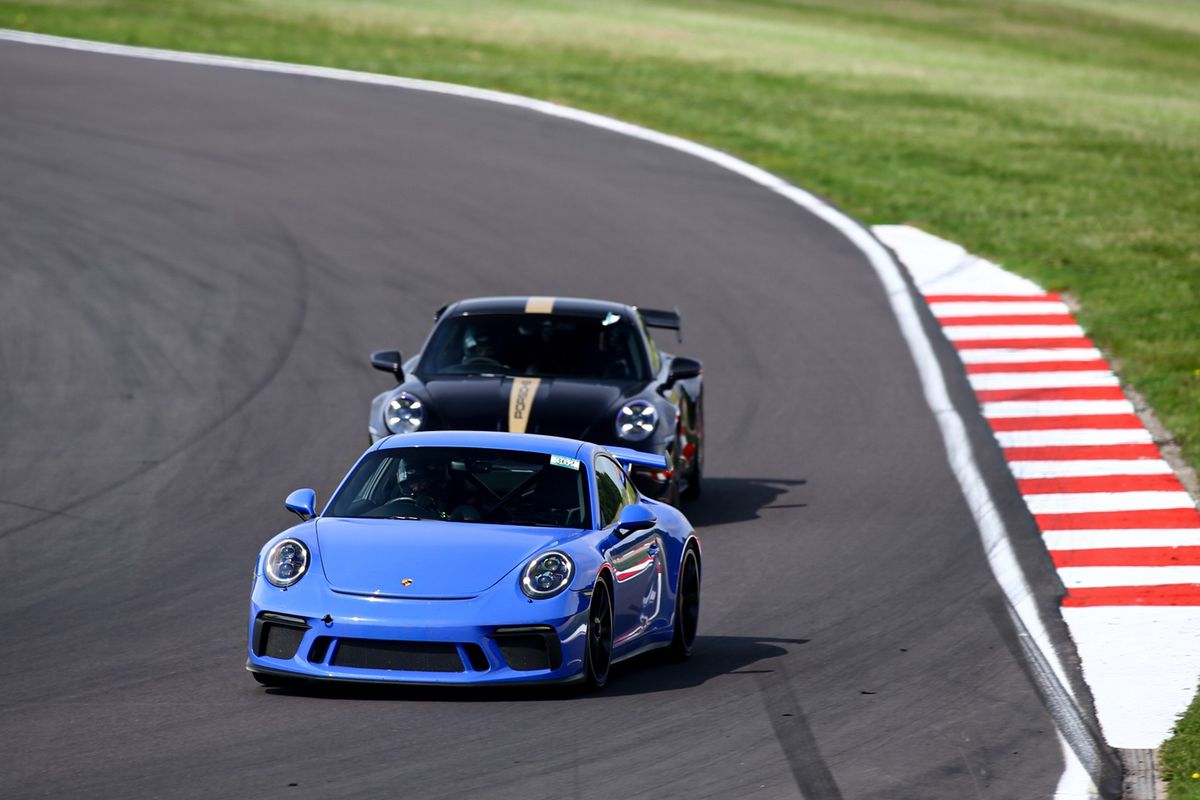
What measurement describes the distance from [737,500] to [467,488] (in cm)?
564

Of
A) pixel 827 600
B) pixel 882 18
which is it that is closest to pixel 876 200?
pixel 827 600

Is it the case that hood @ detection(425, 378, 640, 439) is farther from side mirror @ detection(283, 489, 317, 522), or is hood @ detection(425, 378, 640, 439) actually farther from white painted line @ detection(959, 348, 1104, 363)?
white painted line @ detection(959, 348, 1104, 363)

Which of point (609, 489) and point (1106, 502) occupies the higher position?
point (609, 489)

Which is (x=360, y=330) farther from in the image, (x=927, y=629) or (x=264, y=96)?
(x=264, y=96)

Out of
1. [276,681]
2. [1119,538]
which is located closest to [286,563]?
[276,681]

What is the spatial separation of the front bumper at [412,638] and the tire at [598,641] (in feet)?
0.46

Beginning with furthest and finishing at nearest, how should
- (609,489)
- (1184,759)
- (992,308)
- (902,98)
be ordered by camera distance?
(902,98) < (992,308) < (609,489) < (1184,759)

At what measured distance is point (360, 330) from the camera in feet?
67.9

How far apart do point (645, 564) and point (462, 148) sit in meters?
19.7

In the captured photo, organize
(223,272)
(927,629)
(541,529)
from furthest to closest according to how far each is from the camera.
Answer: (223,272), (927,629), (541,529)

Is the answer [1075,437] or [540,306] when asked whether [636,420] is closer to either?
[540,306]

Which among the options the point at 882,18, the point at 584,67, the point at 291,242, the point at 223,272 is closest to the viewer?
the point at 223,272

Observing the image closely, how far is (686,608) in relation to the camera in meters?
11.0

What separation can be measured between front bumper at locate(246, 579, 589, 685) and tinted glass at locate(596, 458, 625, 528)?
1.10 m
